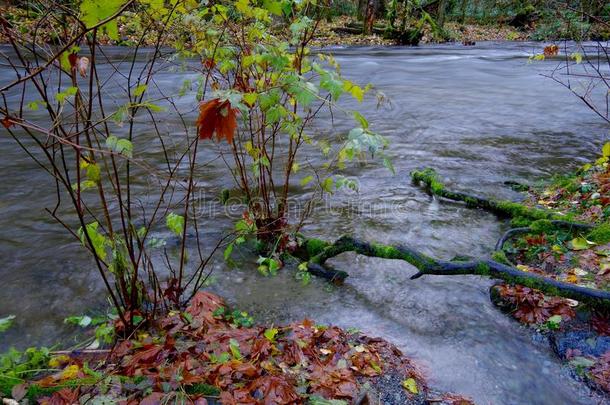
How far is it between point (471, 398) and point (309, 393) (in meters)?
1.07

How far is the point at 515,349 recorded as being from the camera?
3.26m

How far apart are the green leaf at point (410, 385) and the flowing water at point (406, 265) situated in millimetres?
190

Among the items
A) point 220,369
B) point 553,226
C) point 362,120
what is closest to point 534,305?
point 553,226

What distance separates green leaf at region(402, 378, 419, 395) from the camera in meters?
2.76

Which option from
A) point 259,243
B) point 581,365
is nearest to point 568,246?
point 581,365

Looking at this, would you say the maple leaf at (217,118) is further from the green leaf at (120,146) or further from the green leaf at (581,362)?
the green leaf at (581,362)

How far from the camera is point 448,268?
3596 mm

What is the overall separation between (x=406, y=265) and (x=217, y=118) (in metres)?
2.94

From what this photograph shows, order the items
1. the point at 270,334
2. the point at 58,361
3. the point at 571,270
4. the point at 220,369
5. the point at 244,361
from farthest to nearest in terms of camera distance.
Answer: the point at 571,270
the point at 270,334
the point at 58,361
the point at 244,361
the point at 220,369

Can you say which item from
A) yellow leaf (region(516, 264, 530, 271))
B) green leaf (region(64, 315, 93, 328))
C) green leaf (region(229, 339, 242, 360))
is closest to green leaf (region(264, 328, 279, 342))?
green leaf (region(229, 339, 242, 360))

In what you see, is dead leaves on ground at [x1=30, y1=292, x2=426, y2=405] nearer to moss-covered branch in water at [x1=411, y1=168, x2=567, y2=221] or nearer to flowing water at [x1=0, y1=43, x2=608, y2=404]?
flowing water at [x1=0, y1=43, x2=608, y2=404]

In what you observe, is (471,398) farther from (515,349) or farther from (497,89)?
(497,89)

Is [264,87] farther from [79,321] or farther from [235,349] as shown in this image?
[79,321]

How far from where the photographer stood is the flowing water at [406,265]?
126 inches
